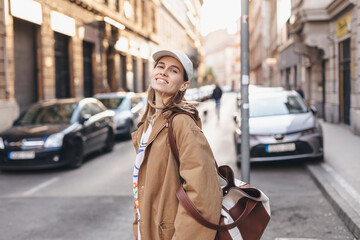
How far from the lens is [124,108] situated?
15.3 metres

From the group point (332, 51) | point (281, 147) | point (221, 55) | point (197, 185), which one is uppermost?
point (221, 55)

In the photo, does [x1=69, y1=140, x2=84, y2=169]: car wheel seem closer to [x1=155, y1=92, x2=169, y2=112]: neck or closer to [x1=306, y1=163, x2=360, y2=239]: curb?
[x1=306, y1=163, x2=360, y2=239]: curb

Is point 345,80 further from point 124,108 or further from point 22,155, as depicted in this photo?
point 22,155


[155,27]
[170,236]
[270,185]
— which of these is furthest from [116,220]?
[155,27]

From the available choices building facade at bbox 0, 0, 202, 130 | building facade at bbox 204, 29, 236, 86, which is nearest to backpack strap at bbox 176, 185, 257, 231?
building facade at bbox 0, 0, 202, 130

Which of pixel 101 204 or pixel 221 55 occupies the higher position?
pixel 221 55

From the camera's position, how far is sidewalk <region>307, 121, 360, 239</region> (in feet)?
17.3

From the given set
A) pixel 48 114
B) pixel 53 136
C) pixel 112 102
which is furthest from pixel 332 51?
pixel 53 136

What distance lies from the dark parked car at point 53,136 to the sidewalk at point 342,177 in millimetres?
4849

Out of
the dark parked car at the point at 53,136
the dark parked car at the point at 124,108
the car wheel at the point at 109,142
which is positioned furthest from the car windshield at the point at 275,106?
the dark parked car at the point at 124,108

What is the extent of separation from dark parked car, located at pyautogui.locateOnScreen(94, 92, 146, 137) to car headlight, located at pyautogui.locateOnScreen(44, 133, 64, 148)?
534cm

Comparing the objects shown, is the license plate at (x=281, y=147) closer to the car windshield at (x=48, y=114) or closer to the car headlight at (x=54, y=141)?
the car headlight at (x=54, y=141)

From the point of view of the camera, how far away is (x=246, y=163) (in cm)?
520

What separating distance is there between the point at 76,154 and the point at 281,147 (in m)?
4.31
